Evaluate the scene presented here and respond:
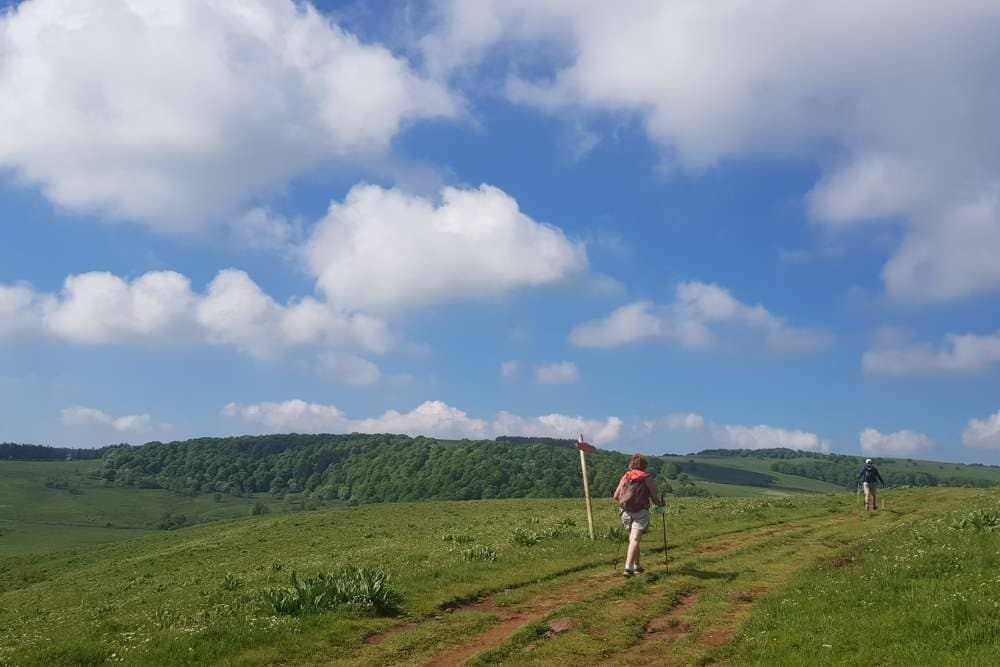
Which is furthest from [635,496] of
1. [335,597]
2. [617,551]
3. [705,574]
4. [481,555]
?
[335,597]

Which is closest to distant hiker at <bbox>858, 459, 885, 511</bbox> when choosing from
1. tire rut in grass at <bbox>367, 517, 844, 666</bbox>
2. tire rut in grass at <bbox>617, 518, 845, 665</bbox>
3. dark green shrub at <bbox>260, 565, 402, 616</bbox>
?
tire rut in grass at <bbox>367, 517, 844, 666</bbox>

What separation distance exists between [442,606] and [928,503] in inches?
1321

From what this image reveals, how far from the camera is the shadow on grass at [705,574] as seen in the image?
55.7 ft

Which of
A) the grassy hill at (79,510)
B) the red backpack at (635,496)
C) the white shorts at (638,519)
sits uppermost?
the red backpack at (635,496)

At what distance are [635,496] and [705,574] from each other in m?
2.50

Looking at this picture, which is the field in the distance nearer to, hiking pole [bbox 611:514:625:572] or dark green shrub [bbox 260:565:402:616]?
hiking pole [bbox 611:514:625:572]

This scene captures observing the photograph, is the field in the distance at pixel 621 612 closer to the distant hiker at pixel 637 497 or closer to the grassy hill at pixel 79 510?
the distant hiker at pixel 637 497

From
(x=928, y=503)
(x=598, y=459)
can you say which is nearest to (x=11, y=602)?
(x=928, y=503)

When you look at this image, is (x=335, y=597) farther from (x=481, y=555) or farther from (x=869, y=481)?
(x=869, y=481)

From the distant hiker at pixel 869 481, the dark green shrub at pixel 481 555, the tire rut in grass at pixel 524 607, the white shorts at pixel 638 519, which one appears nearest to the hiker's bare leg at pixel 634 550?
the white shorts at pixel 638 519

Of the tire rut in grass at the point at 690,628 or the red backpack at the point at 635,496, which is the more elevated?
the red backpack at the point at 635,496

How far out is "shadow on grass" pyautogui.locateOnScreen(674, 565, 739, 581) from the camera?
55.7 feet

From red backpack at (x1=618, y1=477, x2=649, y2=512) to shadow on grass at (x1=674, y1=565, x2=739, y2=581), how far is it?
1.82m

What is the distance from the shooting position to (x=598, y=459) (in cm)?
16625
